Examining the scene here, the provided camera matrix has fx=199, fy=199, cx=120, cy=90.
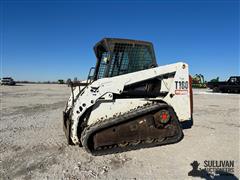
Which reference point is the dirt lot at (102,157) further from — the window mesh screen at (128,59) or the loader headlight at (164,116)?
the window mesh screen at (128,59)

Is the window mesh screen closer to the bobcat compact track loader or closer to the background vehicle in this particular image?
the bobcat compact track loader

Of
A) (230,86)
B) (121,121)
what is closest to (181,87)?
(121,121)

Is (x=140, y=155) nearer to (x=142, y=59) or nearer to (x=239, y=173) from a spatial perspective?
(x=239, y=173)

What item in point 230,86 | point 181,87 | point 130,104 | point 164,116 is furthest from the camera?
point 230,86

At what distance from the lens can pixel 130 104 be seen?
407 cm

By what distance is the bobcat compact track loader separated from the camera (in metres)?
3.75

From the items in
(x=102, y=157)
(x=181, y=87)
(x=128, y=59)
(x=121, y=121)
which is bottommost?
(x=102, y=157)

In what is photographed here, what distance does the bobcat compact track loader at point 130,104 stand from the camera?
375 centimetres

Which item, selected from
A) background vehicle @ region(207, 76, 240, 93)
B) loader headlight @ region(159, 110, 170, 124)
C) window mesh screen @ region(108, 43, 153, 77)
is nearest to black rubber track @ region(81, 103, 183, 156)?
loader headlight @ region(159, 110, 170, 124)

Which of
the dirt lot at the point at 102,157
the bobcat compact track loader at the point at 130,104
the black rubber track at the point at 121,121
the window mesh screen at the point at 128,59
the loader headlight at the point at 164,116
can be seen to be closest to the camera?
the dirt lot at the point at 102,157

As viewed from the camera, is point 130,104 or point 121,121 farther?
point 130,104

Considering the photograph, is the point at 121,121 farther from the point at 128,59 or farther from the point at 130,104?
the point at 128,59

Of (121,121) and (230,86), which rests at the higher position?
(230,86)

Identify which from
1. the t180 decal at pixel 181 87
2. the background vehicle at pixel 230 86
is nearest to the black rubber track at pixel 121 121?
the t180 decal at pixel 181 87
